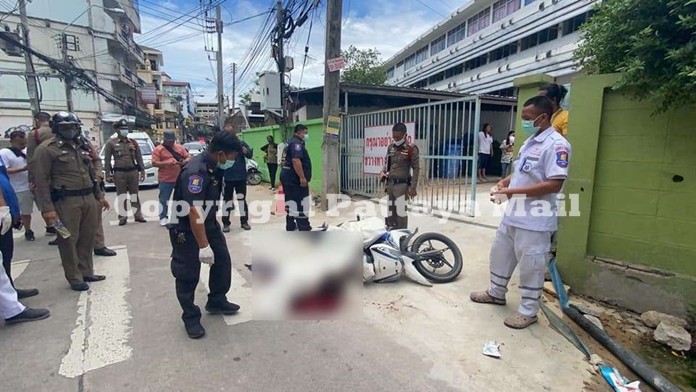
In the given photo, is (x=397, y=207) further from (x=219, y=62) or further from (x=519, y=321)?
(x=219, y=62)

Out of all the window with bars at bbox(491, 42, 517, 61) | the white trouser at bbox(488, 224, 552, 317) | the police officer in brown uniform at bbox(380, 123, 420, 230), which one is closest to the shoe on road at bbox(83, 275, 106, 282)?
the police officer in brown uniform at bbox(380, 123, 420, 230)

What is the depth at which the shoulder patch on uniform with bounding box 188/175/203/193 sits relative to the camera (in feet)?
8.05

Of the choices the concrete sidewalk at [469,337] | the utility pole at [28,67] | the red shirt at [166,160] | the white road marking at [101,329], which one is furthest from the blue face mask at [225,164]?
the utility pole at [28,67]

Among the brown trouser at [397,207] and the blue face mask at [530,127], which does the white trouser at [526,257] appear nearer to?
the blue face mask at [530,127]

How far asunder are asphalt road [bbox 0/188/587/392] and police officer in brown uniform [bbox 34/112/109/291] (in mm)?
390

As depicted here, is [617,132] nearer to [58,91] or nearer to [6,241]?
[6,241]

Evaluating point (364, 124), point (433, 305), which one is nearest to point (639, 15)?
point (433, 305)

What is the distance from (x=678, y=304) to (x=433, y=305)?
195 cm

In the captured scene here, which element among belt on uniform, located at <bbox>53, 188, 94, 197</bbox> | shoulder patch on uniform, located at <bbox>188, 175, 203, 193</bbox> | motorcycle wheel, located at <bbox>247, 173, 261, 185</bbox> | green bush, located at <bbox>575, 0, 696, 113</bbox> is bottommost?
motorcycle wheel, located at <bbox>247, 173, 261, 185</bbox>

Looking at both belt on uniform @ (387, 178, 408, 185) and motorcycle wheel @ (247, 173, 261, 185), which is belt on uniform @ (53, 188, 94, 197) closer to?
belt on uniform @ (387, 178, 408, 185)

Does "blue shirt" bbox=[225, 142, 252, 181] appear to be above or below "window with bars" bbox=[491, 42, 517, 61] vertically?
below

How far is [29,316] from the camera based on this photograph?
2914 millimetres

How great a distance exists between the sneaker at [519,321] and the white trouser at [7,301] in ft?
12.6

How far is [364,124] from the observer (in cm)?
773
